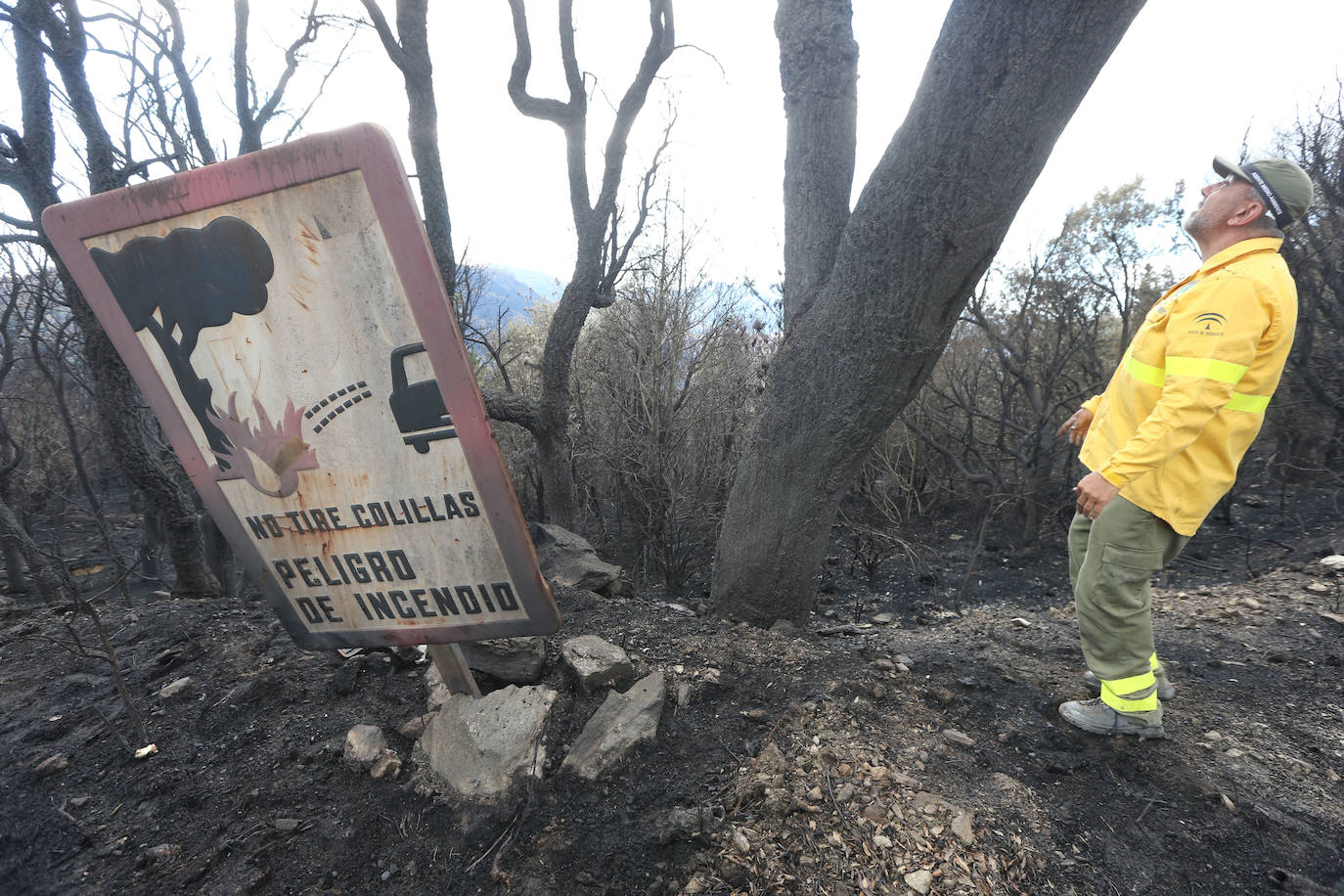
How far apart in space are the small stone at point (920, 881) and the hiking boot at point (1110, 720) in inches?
39.4

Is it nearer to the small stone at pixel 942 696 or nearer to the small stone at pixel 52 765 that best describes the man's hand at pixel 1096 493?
the small stone at pixel 942 696

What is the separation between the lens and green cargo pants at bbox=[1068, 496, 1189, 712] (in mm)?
2086

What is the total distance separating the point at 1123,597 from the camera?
6.98ft

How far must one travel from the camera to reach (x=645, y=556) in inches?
255

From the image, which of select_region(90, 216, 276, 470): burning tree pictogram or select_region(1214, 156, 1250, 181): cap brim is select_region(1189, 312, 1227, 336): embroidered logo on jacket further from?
select_region(90, 216, 276, 470): burning tree pictogram

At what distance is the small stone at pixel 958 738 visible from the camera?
1.99 m

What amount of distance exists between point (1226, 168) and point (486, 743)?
10.00ft

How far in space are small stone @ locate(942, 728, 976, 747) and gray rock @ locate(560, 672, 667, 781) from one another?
930 millimetres

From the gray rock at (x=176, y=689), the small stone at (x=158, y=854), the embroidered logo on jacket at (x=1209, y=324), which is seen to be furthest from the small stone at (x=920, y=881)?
the gray rock at (x=176, y=689)

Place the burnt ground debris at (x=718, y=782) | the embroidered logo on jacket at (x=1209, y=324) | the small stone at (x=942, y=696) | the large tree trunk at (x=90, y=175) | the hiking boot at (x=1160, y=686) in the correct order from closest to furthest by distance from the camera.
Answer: the burnt ground debris at (x=718, y=782) → the embroidered logo on jacket at (x=1209, y=324) → the small stone at (x=942, y=696) → the hiking boot at (x=1160, y=686) → the large tree trunk at (x=90, y=175)

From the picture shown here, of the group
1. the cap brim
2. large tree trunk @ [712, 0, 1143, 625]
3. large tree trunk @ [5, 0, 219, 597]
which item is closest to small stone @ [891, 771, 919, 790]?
large tree trunk @ [712, 0, 1143, 625]

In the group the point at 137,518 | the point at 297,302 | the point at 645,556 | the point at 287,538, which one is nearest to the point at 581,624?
the point at 287,538

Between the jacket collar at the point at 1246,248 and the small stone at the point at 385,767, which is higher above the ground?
the jacket collar at the point at 1246,248

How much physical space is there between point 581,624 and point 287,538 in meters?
1.30
